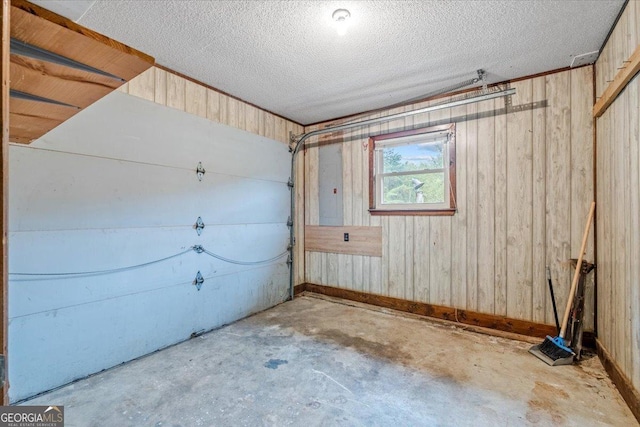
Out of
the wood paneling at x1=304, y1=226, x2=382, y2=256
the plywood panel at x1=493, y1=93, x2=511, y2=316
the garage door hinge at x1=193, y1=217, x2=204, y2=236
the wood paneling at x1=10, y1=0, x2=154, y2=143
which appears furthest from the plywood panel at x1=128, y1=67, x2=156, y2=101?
the plywood panel at x1=493, y1=93, x2=511, y2=316

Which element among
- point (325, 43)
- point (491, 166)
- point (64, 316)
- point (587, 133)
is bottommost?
point (64, 316)

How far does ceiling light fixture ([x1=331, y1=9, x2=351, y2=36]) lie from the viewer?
1921 mm

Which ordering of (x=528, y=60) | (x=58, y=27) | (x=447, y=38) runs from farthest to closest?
(x=528, y=60) → (x=447, y=38) → (x=58, y=27)

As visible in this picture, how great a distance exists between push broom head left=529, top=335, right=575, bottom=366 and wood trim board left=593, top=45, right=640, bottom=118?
76.1 inches

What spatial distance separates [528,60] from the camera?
2.56 m

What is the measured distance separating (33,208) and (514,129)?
4.12 meters

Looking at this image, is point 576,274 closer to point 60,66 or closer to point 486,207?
point 486,207

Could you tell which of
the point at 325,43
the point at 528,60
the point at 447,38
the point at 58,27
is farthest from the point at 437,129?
the point at 58,27

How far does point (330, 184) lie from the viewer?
420cm

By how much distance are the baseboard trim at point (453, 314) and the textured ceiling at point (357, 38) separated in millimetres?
2474

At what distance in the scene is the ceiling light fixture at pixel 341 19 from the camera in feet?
6.30

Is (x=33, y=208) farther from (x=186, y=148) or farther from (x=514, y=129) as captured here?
(x=514, y=129)

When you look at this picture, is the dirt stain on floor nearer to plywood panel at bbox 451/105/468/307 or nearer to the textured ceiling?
plywood panel at bbox 451/105/468/307

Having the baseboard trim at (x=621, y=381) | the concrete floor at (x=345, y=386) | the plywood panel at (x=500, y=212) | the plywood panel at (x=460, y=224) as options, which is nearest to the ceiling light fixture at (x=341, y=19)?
the plywood panel at (x=460, y=224)
